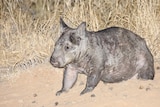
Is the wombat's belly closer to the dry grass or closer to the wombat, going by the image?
the wombat

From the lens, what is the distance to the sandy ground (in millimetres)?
6871

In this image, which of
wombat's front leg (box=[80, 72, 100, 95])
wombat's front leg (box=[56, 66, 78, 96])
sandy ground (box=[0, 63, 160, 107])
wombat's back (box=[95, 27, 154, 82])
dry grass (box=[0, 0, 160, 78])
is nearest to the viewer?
sandy ground (box=[0, 63, 160, 107])

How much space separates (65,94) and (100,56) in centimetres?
88

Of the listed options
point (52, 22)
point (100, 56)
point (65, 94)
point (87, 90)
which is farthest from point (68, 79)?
point (52, 22)

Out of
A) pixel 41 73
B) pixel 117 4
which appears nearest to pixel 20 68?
pixel 41 73

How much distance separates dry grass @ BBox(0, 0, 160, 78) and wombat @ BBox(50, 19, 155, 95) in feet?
Answer: 3.07

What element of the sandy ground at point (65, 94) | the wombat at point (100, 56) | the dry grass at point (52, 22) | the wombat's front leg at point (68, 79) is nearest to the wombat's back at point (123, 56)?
the wombat at point (100, 56)

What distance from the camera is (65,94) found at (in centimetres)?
753

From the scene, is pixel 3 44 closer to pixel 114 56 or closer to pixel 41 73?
pixel 41 73

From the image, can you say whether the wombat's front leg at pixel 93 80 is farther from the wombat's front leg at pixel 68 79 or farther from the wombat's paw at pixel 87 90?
the wombat's front leg at pixel 68 79

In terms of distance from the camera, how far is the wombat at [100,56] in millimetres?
7105

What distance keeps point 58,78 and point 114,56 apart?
130 cm

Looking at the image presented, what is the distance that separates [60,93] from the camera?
7.56 meters

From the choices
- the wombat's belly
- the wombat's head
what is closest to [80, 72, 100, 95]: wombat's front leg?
the wombat's belly
